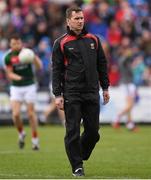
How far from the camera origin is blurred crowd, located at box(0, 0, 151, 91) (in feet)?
90.2

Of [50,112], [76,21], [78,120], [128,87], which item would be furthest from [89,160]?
[50,112]

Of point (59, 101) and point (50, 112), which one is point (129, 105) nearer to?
point (50, 112)

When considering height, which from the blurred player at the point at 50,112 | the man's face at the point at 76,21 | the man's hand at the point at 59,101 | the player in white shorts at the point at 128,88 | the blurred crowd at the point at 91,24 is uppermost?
the man's face at the point at 76,21

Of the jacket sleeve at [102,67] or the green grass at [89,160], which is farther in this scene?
the green grass at [89,160]

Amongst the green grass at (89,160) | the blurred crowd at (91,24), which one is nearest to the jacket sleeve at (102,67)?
the green grass at (89,160)

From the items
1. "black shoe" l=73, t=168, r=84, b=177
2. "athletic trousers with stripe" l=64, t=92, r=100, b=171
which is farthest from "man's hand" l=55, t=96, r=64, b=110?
"black shoe" l=73, t=168, r=84, b=177

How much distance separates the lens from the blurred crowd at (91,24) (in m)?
Result: 27.5

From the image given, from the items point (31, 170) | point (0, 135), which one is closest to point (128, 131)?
point (0, 135)

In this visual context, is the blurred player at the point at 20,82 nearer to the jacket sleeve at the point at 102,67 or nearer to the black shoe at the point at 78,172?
the jacket sleeve at the point at 102,67

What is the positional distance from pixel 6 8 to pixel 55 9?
1829 mm

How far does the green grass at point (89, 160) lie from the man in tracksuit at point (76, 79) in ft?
1.81

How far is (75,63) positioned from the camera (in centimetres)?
1203

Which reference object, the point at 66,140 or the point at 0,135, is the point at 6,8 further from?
the point at 66,140

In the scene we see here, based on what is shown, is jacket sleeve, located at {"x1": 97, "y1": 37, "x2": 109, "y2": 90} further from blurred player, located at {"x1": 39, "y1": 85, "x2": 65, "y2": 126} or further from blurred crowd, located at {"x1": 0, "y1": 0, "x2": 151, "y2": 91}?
blurred crowd, located at {"x1": 0, "y1": 0, "x2": 151, "y2": 91}
